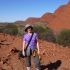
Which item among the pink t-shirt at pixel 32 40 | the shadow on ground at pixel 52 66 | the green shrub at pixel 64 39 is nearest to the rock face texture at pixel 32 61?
the shadow on ground at pixel 52 66

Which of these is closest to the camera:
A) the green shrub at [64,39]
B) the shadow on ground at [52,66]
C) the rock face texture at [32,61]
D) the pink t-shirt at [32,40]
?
the pink t-shirt at [32,40]

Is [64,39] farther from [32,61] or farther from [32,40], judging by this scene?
[32,40]

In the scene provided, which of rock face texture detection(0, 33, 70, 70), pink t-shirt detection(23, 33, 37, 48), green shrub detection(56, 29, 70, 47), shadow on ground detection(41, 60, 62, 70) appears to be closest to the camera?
pink t-shirt detection(23, 33, 37, 48)

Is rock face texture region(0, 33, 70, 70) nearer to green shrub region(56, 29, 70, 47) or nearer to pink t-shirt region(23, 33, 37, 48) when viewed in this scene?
pink t-shirt region(23, 33, 37, 48)

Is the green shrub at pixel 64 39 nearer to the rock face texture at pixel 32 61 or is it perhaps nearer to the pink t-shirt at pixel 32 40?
the rock face texture at pixel 32 61

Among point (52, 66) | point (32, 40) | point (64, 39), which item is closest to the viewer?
point (32, 40)

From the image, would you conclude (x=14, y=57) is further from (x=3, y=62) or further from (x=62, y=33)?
(x=62, y=33)

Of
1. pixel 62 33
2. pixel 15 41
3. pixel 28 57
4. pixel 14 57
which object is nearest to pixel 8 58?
pixel 14 57

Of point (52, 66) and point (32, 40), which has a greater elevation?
point (32, 40)

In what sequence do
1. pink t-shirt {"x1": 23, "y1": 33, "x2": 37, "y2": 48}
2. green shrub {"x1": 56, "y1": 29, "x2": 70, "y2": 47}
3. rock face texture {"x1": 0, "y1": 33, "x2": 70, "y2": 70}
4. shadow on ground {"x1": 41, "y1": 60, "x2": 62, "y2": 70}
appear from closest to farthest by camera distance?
pink t-shirt {"x1": 23, "y1": 33, "x2": 37, "y2": 48}
rock face texture {"x1": 0, "y1": 33, "x2": 70, "y2": 70}
shadow on ground {"x1": 41, "y1": 60, "x2": 62, "y2": 70}
green shrub {"x1": 56, "y1": 29, "x2": 70, "y2": 47}

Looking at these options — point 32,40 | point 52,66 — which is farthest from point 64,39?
point 32,40

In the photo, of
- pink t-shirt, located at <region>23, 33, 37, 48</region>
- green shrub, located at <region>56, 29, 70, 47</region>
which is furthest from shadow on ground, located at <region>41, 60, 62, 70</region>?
green shrub, located at <region>56, 29, 70, 47</region>

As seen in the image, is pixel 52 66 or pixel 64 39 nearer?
pixel 52 66

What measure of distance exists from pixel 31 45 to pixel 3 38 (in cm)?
411
